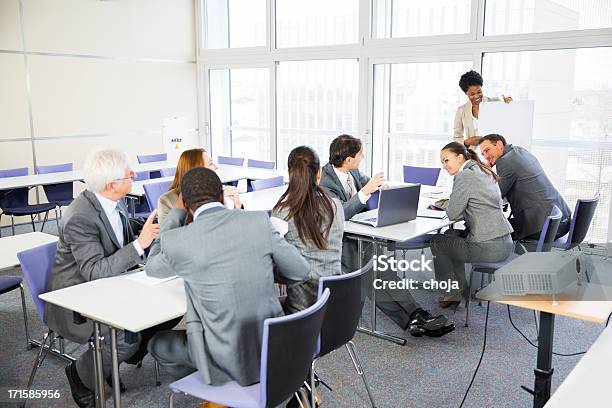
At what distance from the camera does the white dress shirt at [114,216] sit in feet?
9.95

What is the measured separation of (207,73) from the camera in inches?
384

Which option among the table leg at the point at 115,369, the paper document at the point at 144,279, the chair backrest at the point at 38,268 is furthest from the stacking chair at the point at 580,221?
the chair backrest at the point at 38,268

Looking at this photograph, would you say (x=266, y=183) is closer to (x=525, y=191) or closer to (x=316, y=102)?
(x=525, y=191)

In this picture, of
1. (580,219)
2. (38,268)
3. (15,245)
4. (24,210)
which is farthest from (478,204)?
(24,210)

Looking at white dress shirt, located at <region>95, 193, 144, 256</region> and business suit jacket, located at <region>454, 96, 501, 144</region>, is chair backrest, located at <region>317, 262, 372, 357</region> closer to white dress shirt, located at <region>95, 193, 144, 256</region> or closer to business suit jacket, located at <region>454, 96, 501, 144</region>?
white dress shirt, located at <region>95, 193, 144, 256</region>

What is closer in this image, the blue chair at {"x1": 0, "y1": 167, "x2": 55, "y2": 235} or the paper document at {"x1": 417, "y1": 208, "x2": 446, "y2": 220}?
the paper document at {"x1": 417, "y1": 208, "x2": 446, "y2": 220}

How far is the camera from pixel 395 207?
4.18 metres

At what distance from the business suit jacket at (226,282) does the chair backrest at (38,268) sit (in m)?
1.08

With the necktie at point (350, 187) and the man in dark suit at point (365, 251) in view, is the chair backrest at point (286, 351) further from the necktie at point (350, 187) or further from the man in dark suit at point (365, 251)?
the necktie at point (350, 187)

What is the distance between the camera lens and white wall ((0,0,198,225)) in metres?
7.68

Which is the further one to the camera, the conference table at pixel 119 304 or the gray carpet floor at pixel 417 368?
the gray carpet floor at pixel 417 368

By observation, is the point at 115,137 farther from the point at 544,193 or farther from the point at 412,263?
the point at 544,193

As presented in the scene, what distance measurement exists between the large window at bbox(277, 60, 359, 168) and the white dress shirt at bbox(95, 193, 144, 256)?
5.29 m

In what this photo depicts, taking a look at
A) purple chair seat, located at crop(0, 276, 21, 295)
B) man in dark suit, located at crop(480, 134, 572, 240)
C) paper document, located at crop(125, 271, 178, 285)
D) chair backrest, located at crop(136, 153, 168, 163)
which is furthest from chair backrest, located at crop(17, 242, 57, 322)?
chair backrest, located at crop(136, 153, 168, 163)
